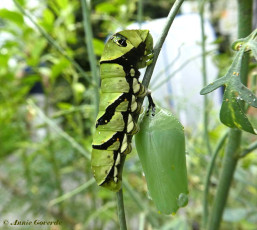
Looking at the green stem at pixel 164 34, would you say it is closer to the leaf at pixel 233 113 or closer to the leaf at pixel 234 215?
the leaf at pixel 233 113

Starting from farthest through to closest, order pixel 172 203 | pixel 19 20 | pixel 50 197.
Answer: pixel 50 197 < pixel 19 20 < pixel 172 203

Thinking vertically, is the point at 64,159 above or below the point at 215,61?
below

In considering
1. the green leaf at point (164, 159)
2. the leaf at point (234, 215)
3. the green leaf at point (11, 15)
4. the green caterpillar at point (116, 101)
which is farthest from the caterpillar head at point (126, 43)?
the leaf at point (234, 215)

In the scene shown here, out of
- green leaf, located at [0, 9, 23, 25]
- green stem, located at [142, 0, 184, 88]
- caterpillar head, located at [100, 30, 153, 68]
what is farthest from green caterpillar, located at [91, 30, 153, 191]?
green leaf, located at [0, 9, 23, 25]

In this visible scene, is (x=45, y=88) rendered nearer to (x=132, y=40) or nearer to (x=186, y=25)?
(x=186, y=25)

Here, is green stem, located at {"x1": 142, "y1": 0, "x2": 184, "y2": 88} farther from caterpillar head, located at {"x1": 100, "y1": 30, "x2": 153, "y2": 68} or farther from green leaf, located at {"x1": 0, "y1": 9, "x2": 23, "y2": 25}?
green leaf, located at {"x1": 0, "y1": 9, "x2": 23, "y2": 25}

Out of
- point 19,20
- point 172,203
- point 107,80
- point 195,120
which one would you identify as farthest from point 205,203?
point 195,120

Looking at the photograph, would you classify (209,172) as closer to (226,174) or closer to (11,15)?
(226,174)
